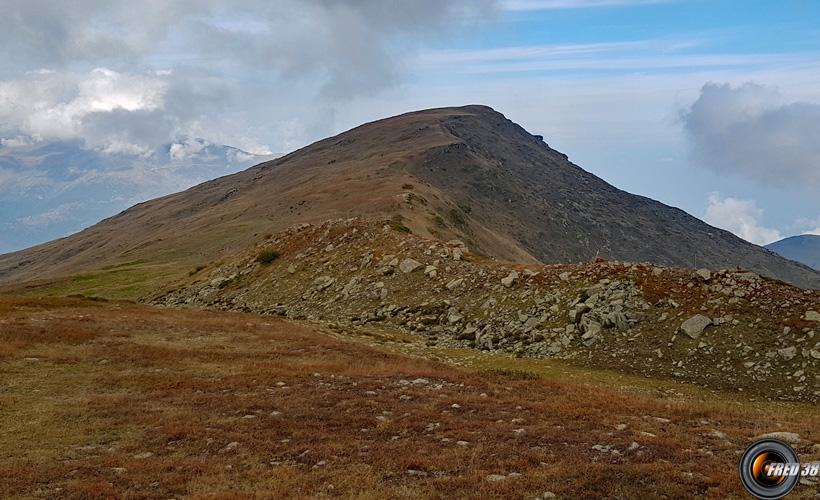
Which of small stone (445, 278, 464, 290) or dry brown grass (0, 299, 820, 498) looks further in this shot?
small stone (445, 278, 464, 290)

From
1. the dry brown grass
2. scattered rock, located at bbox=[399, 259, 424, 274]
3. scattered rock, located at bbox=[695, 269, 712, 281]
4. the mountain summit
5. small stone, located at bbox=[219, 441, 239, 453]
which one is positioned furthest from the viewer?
the mountain summit

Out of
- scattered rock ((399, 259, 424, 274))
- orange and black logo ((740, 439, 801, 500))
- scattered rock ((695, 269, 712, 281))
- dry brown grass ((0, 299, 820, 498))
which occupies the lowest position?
dry brown grass ((0, 299, 820, 498))

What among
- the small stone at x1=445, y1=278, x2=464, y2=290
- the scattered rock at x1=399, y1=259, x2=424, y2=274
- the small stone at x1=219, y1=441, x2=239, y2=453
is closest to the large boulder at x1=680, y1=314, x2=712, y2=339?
the small stone at x1=445, y1=278, x2=464, y2=290

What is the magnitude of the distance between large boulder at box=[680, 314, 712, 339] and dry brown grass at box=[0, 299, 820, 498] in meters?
7.45

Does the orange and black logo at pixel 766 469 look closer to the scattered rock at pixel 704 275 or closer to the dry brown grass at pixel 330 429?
the dry brown grass at pixel 330 429

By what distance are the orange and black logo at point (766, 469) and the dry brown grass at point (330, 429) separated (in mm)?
2909

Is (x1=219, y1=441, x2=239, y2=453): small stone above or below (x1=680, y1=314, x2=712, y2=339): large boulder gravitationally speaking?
below

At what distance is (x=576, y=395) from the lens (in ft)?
73.7

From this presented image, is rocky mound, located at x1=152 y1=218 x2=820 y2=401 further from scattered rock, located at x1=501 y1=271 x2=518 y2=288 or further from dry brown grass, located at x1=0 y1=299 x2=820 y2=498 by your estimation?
dry brown grass, located at x1=0 y1=299 x2=820 y2=498

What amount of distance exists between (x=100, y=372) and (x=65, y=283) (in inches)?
3582

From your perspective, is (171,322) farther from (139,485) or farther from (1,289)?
(1,289)

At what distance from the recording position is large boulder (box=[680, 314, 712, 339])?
3206cm

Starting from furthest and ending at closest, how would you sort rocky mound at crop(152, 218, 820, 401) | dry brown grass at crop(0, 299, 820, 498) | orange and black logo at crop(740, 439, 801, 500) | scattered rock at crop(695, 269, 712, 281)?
scattered rock at crop(695, 269, 712, 281) → rocky mound at crop(152, 218, 820, 401) → dry brown grass at crop(0, 299, 820, 498) → orange and black logo at crop(740, 439, 801, 500)

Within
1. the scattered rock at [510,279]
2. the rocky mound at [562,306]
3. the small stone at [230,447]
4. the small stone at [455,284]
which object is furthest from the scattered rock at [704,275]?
the small stone at [230,447]
